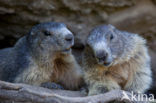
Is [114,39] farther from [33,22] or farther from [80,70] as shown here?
[33,22]

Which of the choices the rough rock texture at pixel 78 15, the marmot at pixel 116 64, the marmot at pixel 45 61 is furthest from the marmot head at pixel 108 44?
the rough rock texture at pixel 78 15

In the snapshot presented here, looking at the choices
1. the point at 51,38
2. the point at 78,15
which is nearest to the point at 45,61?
the point at 51,38

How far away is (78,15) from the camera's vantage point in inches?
273

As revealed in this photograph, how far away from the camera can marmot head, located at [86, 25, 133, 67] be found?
4676 millimetres

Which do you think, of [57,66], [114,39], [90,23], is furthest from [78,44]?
[114,39]

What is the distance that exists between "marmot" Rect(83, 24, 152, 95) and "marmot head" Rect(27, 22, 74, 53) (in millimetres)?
378

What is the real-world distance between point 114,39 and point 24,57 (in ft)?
5.90

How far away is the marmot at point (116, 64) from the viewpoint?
4.97 m

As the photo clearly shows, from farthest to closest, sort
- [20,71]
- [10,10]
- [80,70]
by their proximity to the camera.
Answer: [10,10]
[80,70]
[20,71]

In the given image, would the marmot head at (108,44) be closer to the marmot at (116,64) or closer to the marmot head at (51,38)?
the marmot at (116,64)

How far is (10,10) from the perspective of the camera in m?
6.47

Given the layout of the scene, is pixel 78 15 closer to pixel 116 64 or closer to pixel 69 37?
pixel 69 37

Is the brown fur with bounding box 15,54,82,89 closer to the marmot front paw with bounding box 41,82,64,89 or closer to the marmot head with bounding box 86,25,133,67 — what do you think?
the marmot front paw with bounding box 41,82,64,89

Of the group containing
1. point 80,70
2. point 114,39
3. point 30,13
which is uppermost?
point 30,13
